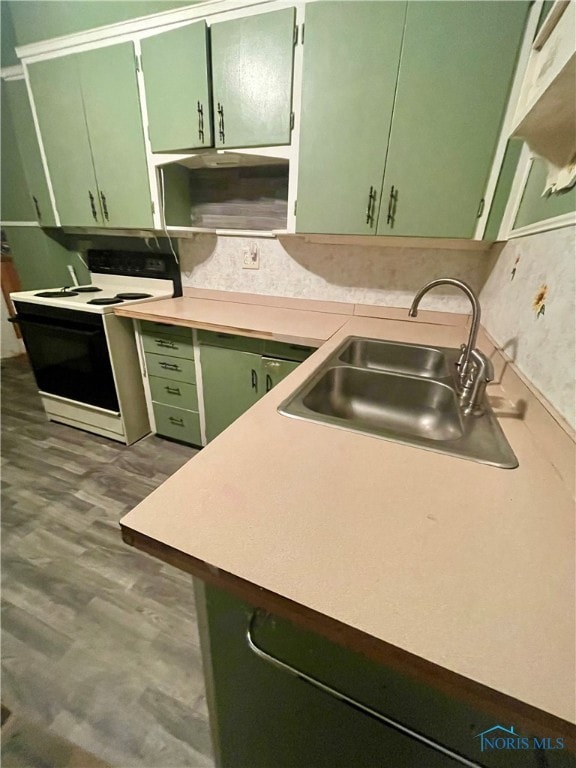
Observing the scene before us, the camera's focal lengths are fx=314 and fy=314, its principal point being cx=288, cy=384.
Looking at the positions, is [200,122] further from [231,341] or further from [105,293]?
[105,293]

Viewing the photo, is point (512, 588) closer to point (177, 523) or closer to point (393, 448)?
point (393, 448)

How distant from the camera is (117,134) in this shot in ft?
5.94

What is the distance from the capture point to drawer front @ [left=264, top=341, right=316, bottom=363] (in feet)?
5.00

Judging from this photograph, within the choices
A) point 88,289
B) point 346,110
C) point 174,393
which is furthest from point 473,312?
point 88,289

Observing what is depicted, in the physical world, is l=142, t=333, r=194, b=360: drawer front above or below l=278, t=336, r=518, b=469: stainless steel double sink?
below

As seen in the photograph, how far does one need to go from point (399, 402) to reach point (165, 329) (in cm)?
142

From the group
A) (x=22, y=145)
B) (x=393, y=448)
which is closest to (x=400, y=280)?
(x=393, y=448)

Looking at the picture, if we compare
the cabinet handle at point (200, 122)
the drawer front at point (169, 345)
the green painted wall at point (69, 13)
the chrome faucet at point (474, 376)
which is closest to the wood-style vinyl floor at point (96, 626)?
the drawer front at point (169, 345)

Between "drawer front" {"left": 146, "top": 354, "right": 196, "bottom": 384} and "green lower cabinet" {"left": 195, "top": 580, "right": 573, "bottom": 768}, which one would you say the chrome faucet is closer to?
"green lower cabinet" {"left": 195, "top": 580, "right": 573, "bottom": 768}

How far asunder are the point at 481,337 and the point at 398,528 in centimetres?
122

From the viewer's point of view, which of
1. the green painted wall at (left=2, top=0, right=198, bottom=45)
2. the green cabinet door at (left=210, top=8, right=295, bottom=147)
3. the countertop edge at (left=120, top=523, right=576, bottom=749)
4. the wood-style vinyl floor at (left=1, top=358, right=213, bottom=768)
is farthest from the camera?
the green painted wall at (left=2, top=0, right=198, bottom=45)

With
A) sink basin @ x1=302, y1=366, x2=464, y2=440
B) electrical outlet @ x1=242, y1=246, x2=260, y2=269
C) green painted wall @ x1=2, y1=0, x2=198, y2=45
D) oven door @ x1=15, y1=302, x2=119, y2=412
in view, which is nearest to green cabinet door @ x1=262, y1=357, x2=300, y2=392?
sink basin @ x1=302, y1=366, x2=464, y2=440

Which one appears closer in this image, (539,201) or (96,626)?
(539,201)

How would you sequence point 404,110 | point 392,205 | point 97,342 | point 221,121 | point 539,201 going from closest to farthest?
point 539,201 < point 404,110 < point 392,205 < point 221,121 < point 97,342
